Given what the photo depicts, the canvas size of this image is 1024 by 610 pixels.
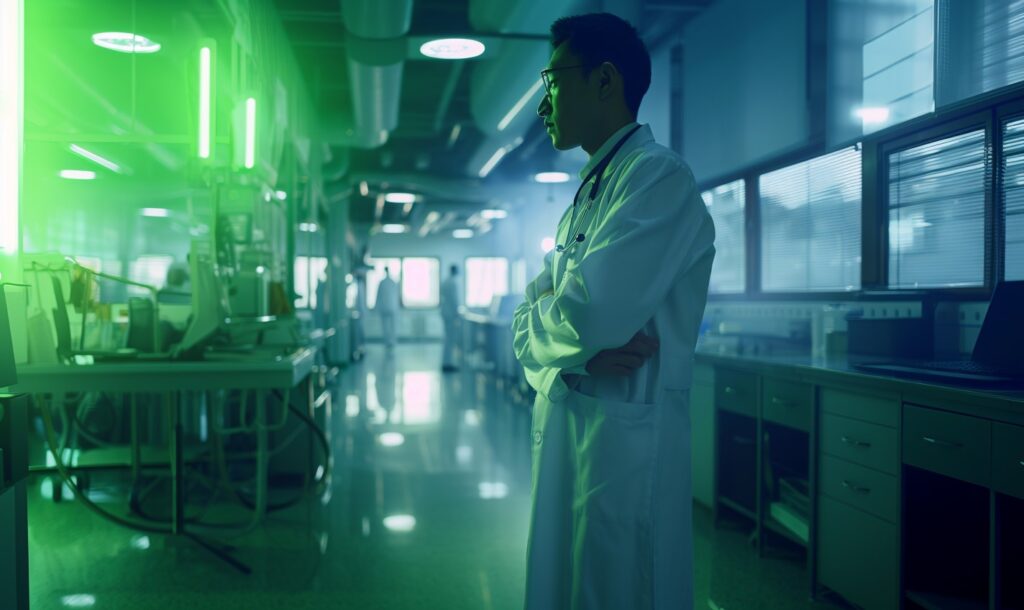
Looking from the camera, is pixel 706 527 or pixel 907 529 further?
pixel 706 527

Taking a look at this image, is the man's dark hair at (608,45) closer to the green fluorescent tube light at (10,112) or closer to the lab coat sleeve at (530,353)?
the lab coat sleeve at (530,353)

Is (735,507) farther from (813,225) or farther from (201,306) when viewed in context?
(201,306)

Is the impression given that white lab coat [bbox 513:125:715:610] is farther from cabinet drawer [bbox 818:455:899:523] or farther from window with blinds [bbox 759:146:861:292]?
window with blinds [bbox 759:146:861:292]

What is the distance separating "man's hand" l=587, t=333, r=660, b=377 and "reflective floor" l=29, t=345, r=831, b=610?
1.67 metres

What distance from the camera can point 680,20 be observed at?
16.1 ft

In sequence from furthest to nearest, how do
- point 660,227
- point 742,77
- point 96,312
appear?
1. point 742,77
2. point 96,312
3. point 660,227

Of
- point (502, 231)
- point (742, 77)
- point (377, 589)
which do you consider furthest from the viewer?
point (502, 231)

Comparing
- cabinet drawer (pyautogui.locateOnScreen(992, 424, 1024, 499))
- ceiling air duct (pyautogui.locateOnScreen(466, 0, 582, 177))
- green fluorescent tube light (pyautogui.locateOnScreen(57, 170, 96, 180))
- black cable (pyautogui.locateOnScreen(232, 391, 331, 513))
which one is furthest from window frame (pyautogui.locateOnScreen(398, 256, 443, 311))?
cabinet drawer (pyautogui.locateOnScreen(992, 424, 1024, 499))

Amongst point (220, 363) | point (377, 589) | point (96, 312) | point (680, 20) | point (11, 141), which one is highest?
point (680, 20)

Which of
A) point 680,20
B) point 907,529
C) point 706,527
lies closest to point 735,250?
point 680,20

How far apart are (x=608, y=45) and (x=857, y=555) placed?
6.28 feet

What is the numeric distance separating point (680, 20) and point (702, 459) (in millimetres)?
3114

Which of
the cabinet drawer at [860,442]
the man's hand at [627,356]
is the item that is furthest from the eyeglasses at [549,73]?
the cabinet drawer at [860,442]

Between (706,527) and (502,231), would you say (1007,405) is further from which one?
(502,231)
